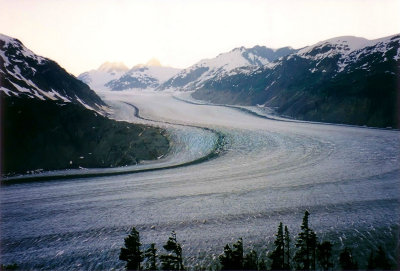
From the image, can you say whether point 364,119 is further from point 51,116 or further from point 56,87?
point 56,87

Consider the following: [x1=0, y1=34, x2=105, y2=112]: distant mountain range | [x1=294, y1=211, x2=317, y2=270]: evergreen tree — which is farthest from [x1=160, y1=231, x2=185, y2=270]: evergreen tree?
[x1=0, y1=34, x2=105, y2=112]: distant mountain range

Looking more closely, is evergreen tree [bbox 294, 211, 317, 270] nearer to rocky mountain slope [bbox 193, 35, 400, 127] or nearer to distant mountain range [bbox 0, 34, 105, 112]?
distant mountain range [bbox 0, 34, 105, 112]

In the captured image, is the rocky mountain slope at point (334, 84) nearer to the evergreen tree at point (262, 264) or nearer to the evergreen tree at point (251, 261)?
the evergreen tree at point (251, 261)

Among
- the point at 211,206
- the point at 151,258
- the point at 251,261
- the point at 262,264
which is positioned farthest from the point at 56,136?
the point at 262,264

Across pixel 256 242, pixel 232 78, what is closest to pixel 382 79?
pixel 256 242

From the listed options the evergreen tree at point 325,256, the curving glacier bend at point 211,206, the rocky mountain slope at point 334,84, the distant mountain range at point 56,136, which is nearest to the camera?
the evergreen tree at point 325,256

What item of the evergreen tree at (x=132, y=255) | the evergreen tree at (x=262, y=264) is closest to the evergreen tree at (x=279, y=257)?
the evergreen tree at (x=262, y=264)

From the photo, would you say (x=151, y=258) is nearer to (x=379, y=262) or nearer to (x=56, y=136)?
(x=379, y=262)
